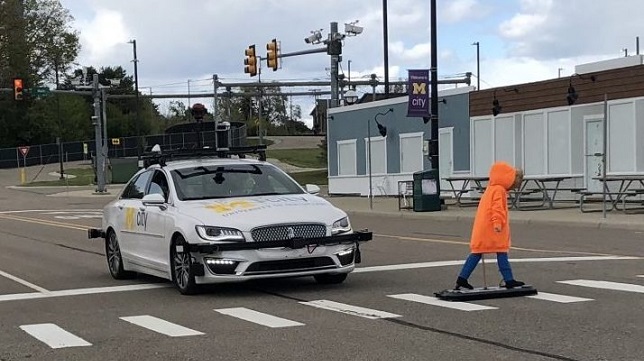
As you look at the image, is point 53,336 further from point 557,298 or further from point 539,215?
point 539,215

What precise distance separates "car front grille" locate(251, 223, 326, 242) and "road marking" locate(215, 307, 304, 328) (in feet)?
2.85

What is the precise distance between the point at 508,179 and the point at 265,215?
8.89 feet

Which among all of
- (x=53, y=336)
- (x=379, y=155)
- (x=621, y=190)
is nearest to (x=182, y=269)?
(x=53, y=336)

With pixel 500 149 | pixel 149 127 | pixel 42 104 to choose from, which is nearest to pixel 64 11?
pixel 42 104

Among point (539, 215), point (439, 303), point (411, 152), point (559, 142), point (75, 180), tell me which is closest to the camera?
point (439, 303)

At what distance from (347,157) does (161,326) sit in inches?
1157

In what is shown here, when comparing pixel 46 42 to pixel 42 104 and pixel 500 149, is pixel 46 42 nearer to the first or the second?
pixel 42 104

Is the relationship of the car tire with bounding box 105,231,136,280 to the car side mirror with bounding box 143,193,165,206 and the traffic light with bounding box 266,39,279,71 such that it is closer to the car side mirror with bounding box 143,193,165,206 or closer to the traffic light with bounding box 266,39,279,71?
the car side mirror with bounding box 143,193,165,206

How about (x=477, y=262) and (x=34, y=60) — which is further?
(x=34, y=60)

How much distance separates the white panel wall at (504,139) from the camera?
29.1 metres

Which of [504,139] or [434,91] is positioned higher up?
[434,91]

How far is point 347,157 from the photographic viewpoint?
Answer: 37.5 metres

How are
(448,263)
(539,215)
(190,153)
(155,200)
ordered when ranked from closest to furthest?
1. (155,200)
2. (190,153)
3. (448,263)
4. (539,215)

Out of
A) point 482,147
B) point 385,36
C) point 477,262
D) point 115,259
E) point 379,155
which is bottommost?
point 115,259
